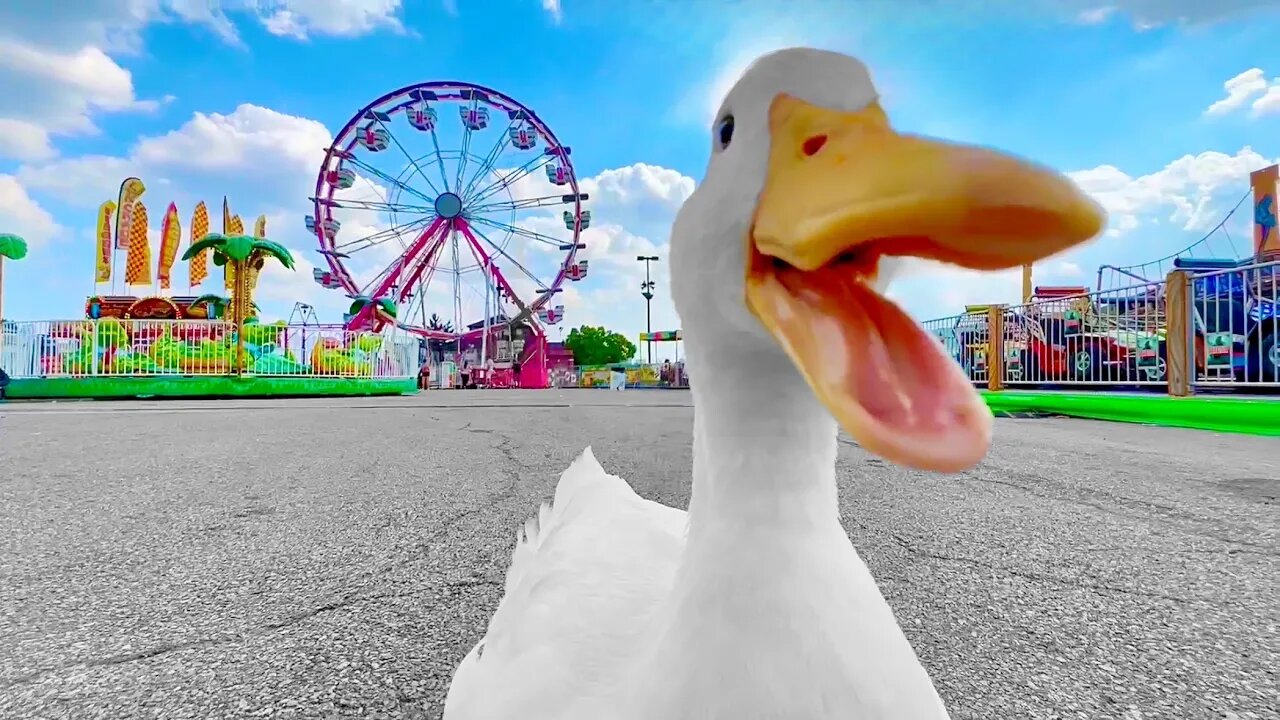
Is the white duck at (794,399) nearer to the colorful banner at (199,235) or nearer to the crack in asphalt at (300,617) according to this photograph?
the crack in asphalt at (300,617)

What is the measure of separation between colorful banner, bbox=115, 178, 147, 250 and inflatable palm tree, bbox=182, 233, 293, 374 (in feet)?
28.4

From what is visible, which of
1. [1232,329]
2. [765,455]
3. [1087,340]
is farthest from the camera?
[1087,340]

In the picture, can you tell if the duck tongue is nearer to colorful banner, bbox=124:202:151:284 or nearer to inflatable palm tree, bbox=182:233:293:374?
inflatable palm tree, bbox=182:233:293:374

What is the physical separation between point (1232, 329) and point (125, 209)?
24.6 metres

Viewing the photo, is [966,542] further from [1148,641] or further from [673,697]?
[673,697]

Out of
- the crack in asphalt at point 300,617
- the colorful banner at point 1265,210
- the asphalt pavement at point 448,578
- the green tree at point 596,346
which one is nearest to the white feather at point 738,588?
the asphalt pavement at point 448,578

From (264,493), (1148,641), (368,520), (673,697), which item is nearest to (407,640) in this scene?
(673,697)

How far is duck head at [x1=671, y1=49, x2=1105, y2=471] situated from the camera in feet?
1.40

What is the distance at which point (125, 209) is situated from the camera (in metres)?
18.5

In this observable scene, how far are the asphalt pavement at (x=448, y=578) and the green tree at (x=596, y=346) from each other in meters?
37.0

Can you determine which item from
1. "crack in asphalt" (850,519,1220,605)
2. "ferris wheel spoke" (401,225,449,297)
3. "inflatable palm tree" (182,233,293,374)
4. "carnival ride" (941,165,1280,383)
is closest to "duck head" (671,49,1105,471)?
"crack in asphalt" (850,519,1220,605)

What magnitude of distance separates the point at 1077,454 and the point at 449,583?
3.25 m

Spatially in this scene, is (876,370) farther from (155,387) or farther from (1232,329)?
(155,387)

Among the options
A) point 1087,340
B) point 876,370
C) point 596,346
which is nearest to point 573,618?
point 876,370
